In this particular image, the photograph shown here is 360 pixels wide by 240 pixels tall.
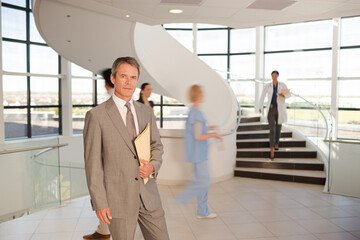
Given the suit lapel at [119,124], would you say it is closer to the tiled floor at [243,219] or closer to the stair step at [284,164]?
the tiled floor at [243,219]

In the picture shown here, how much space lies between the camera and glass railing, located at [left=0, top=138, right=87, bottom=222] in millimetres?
4145

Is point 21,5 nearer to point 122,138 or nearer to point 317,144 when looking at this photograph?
point 317,144

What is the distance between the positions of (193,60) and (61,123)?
4.59m

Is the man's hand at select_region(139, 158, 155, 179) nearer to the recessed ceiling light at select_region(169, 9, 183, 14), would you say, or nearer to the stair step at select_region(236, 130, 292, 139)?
the recessed ceiling light at select_region(169, 9, 183, 14)

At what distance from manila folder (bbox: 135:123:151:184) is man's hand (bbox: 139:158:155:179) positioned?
0.07 feet

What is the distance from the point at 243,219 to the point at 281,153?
3189 millimetres

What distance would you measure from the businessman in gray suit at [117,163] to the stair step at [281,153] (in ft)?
18.3

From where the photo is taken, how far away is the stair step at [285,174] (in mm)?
6332

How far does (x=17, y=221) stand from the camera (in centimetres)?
439

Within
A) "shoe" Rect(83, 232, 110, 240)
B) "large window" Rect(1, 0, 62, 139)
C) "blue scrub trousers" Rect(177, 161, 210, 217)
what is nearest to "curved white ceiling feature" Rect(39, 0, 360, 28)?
"blue scrub trousers" Rect(177, 161, 210, 217)

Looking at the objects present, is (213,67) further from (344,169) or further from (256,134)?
(344,169)

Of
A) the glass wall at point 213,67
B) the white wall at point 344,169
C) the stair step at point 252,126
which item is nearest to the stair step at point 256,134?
the stair step at point 252,126

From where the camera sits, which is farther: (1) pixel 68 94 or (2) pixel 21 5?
(1) pixel 68 94

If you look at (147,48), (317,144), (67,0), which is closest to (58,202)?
(67,0)
